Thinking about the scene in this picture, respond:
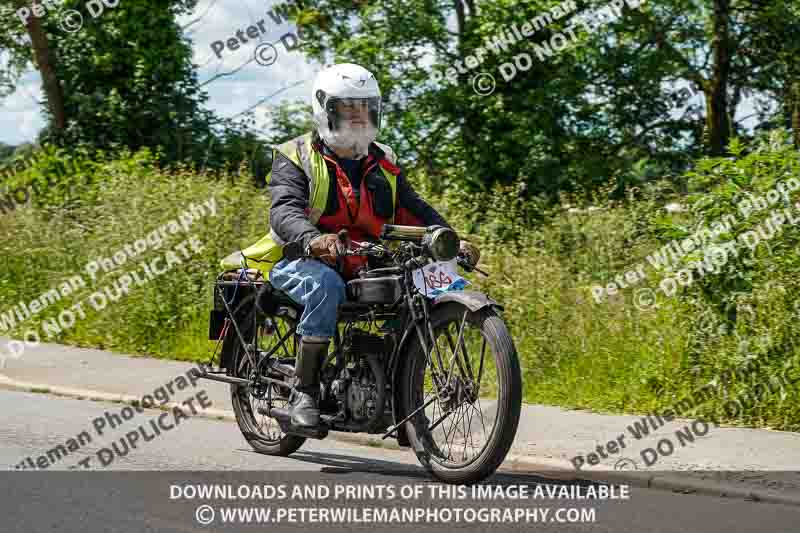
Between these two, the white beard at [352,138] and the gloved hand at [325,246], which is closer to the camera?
the gloved hand at [325,246]

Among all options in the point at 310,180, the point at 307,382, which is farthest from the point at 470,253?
the point at 307,382

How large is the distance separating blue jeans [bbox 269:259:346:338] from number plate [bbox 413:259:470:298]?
514mm

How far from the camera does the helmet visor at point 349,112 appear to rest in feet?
23.0

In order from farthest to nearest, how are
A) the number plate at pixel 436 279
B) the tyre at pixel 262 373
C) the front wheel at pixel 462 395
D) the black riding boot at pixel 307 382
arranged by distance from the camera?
1. the tyre at pixel 262 373
2. the black riding boot at pixel 307 382
3. the number plate at pixel 436 279
4. the front wheel at pixel 462 395

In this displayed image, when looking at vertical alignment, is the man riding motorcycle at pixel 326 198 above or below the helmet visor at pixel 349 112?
below

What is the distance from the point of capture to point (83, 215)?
1670cm

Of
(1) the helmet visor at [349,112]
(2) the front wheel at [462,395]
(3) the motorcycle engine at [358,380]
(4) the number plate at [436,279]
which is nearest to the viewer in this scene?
(2) the front wheel at [462,395]

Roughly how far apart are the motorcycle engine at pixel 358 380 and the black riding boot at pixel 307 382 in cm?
13

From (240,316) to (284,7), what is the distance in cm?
1825

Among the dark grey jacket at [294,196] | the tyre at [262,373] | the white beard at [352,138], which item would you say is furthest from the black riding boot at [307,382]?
the white beard at [352,138]

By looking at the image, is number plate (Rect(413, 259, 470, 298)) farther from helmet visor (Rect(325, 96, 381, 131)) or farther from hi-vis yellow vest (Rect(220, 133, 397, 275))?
helmet visor (Rect(325, 96, 381, 131))

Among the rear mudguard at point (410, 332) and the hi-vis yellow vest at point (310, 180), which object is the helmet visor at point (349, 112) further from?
the rear mudguard at point (410, 332)

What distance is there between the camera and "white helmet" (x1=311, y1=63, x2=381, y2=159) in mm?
7000

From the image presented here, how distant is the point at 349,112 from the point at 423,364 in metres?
1.57
